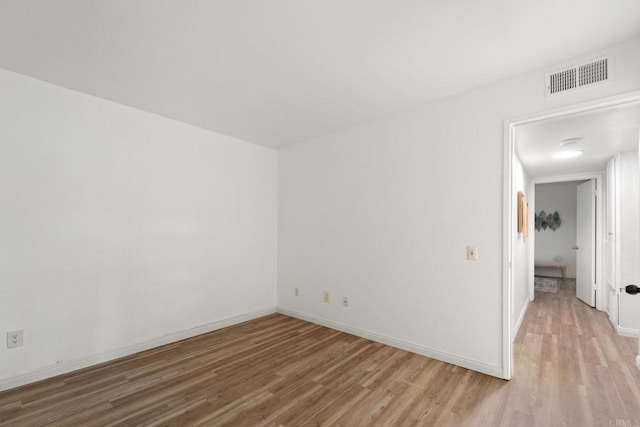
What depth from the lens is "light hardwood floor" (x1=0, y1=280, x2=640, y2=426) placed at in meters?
1.98

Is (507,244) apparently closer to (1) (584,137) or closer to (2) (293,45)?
(1) (584,137)

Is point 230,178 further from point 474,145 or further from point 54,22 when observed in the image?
point 474,145

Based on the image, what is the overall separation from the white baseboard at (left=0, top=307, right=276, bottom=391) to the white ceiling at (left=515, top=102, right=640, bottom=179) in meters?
4.03

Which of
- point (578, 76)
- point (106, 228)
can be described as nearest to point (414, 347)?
point (578, 76)

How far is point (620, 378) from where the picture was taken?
2.47 metres

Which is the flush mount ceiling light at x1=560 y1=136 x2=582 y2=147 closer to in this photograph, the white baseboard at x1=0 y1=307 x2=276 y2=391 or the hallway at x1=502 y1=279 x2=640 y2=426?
the hallway at x1=502 y1=279 x2=640 y2=426

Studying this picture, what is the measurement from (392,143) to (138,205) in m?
2.87

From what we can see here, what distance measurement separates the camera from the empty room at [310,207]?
6.35 ft

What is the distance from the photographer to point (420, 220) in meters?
3.03

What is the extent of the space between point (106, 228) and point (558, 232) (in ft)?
32.6

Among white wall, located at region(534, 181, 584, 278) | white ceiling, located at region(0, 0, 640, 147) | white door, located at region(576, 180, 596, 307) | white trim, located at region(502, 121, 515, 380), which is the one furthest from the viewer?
white wall, located at region(534, 181, 584, 278)

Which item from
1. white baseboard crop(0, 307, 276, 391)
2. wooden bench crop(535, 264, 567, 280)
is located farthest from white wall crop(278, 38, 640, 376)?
wooden bench crop(535, 264, 567, 280)

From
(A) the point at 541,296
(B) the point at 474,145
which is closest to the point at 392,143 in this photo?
(B) the point at 474,145

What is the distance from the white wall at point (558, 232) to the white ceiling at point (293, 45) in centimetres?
735
